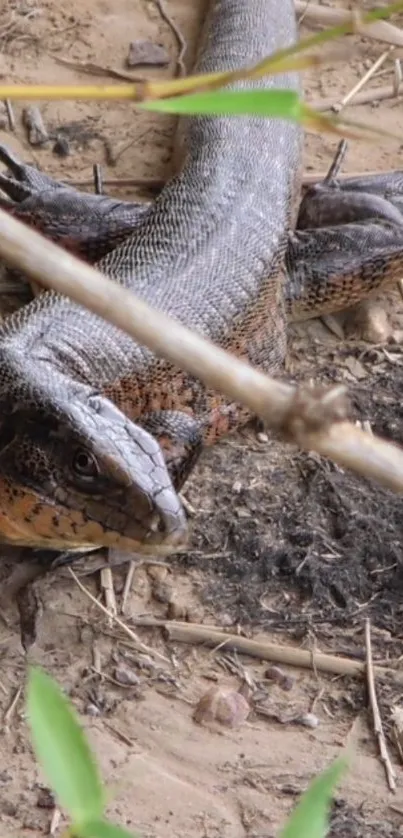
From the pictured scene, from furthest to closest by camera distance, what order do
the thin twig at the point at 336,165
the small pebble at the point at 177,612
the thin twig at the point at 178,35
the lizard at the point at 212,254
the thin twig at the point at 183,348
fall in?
the thin twig at the point at 178,35 < the thin twig at the point at 336,165 < the lizard at the point at 212,254 < the small pebble at the point at 177,612 < the thin twig at the point at 183,348

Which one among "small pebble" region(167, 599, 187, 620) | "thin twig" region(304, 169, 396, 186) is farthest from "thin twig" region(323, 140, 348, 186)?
"small pebble" region(167, 599, 187, 620)

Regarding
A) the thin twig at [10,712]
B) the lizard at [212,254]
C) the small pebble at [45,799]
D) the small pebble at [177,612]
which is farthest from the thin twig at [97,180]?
the small pebble at [45,799]

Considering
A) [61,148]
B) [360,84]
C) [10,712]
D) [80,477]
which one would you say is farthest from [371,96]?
[10,712]

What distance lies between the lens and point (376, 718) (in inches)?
144

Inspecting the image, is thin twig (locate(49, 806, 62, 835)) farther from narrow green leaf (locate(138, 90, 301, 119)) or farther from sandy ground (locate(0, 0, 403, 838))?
narrow green leaf (locate(138, 90, 301, 119))

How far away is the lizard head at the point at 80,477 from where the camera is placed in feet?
11.1

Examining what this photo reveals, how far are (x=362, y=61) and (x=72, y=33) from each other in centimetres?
166

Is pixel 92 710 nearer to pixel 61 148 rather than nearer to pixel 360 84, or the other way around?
pixel 61 148

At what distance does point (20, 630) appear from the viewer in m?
3.82

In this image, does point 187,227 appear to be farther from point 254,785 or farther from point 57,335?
point 254,785

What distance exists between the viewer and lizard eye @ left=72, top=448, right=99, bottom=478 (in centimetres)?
346

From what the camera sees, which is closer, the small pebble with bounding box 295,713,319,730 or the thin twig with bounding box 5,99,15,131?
the small pebble with bounding box 295,713,319,730

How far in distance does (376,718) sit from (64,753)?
116 inches

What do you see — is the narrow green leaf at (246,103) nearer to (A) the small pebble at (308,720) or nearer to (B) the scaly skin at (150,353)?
(B) the scaly skin at (150,353)
